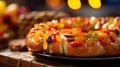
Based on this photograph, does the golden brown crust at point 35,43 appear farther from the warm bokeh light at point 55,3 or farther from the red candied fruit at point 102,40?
the warm bokeh light at point 55,3

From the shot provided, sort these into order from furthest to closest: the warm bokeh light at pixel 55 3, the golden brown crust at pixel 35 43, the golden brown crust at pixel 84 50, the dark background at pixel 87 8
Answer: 1. the warm bokeh light at pixel 55 3
2. the dark background at pixel 87 8
3. the golden brown crust at pixel 35 43
4. the golden brown crust at pixel 84 50

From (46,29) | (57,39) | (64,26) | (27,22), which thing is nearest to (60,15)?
(27,22)

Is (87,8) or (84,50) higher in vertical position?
(87,8)

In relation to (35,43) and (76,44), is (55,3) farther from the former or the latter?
(76,44)

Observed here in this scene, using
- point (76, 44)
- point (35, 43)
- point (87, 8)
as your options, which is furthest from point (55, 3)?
point (76, 44)

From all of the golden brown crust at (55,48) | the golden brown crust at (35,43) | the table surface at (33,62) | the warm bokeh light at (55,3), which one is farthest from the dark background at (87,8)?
the golden brown crust at (55,48)

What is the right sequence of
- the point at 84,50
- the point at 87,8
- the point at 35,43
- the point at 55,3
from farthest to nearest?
the point at 55,3, the point at 87,8, the point at 35,43, the point at 84,50

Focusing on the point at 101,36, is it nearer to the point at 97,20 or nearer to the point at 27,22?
the point at 97,20

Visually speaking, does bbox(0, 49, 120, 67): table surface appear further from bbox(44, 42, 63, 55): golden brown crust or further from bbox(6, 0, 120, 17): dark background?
bbox(6, 0, 120, 17): dark background

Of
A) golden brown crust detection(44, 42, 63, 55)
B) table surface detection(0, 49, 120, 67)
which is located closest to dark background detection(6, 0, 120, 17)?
table surface detection(0, 49, 120, 67)
